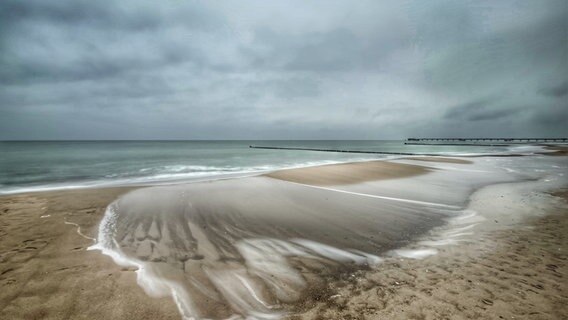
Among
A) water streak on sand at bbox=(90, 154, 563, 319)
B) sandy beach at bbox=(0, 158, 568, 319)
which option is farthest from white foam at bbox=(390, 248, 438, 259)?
sandy beach at bbox=(0, 158, 568, 319)

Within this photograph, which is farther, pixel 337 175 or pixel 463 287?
pixel 337 175

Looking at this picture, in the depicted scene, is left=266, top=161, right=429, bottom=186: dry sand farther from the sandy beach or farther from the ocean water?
the sandy beach

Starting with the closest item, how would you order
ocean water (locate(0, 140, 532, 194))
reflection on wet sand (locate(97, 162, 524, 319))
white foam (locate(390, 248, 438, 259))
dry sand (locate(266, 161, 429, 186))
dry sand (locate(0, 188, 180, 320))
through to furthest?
dry sand (locate(0, 188, 180, 320)) < reflection on wet sand (locate(97, 162, 524, 319)) < white foam (locate(390, 248, 438, 259)) < dry sand (locate(266, 161, 429, 186)) < ocean water (locate(0, 140, 532, 194))

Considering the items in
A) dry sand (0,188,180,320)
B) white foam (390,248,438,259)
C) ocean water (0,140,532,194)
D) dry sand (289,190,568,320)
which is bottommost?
ocean water (0,140,532,194)

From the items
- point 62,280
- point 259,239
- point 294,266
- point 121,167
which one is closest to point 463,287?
point 294,266

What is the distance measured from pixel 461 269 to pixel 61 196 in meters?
17.3

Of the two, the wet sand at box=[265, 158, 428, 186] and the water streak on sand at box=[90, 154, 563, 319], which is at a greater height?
the wet sand at box=[265, 158, 428, 186]

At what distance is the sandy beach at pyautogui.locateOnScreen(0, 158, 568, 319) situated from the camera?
13.4ft

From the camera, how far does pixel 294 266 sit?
552 centimetres

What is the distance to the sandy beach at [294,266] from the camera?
13.4 ft

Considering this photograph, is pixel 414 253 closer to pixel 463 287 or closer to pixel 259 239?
pixel 463 287

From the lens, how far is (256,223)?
8492 millimetres

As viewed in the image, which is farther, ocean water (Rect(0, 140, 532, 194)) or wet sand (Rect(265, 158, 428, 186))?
ocean water (Rect(0, 140, 532, 194))

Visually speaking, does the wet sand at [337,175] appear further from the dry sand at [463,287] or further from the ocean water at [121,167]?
the dry sand at [463,287]
